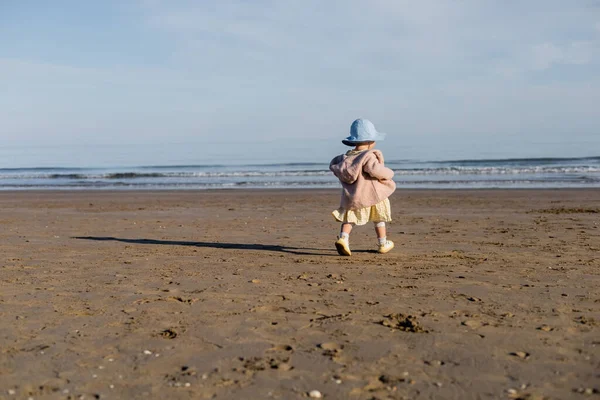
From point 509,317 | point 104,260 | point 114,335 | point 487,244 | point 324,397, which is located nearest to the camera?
point 324,397

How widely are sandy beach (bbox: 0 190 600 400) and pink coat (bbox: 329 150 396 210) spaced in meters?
0.62

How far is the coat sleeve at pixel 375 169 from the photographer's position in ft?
23.7

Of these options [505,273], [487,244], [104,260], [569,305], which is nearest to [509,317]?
[569,305]

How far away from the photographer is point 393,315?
444 cm

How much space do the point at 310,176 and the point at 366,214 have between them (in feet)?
72.7

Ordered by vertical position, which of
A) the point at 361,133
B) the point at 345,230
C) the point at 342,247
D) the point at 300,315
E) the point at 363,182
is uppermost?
the point at 361,133

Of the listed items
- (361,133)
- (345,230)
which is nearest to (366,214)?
(345,230)

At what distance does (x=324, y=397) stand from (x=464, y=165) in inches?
1226

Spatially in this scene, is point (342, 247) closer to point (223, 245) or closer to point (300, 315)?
point (223, 245)

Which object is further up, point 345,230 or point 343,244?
point 345,230

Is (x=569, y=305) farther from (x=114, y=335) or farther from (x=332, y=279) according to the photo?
(x=114, y=335)

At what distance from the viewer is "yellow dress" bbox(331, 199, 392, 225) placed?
737 cm

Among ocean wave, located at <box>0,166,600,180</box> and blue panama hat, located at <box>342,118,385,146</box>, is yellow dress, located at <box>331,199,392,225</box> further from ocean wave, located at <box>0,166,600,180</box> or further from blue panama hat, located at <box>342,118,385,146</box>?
ocean wave, located at <box>0,166,600,180</box>

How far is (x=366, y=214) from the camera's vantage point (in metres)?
7.39
